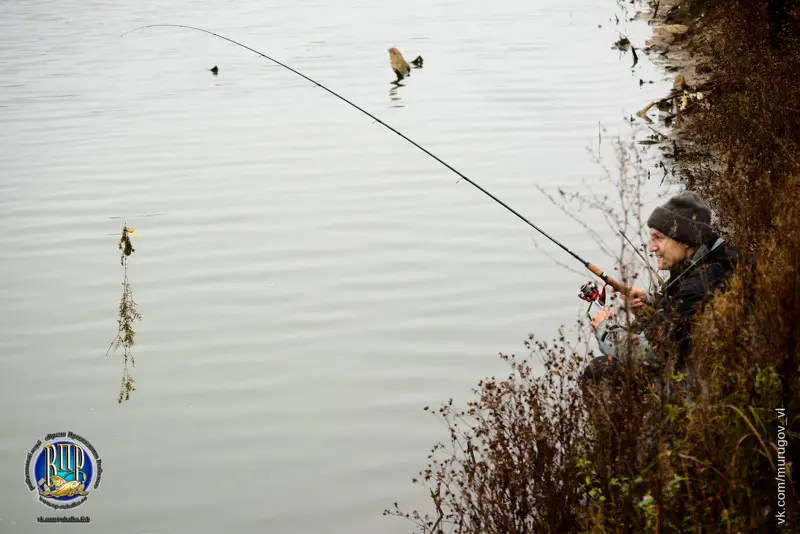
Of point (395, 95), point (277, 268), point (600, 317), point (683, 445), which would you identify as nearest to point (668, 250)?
point (600, 317)

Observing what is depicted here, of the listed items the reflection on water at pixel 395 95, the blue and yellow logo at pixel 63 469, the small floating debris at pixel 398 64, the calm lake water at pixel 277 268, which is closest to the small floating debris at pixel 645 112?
the calm lake water at pixel 277 268

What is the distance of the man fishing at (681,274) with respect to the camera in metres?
4.29

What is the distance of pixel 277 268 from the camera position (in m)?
8.30

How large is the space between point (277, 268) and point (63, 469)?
308 centimetres

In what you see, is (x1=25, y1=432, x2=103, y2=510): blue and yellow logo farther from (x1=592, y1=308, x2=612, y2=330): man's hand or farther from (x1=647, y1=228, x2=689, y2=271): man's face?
(x1=647, y1=228, x2=689, y2=271): man's face

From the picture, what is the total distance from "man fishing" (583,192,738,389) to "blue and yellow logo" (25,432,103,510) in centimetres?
272

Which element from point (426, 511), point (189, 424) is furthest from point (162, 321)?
point (426, 511)

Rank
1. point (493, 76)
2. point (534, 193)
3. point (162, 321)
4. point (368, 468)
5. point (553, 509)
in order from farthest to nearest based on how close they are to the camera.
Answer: point (493, 76), point (534, 193), point (162, 321), point (368, 468), point (553, 509)

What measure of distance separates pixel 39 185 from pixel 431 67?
27.6ft

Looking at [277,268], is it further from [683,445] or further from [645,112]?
[645,112]

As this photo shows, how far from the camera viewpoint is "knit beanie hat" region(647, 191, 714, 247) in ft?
14.8

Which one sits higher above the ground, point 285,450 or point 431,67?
point 431,67

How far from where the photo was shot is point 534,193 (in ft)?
32.9

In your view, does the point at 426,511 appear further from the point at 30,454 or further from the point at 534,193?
the point at 534,193
